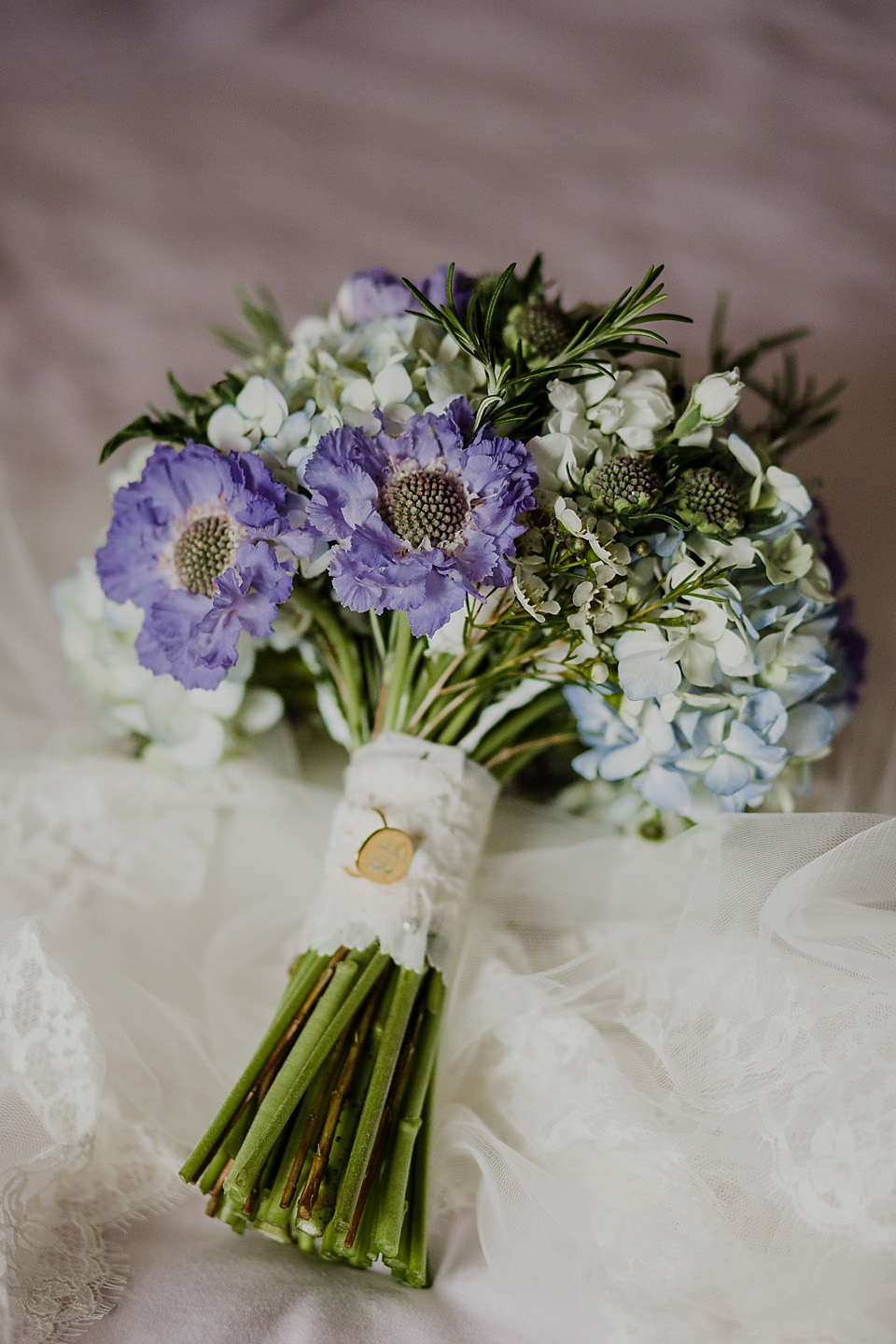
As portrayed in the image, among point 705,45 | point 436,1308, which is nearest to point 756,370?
point 705,45

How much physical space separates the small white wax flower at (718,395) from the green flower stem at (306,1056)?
491mm

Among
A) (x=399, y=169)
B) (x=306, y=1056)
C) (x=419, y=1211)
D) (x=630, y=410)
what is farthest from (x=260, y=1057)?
(x=399, y=169)

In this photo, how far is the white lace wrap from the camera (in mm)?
780

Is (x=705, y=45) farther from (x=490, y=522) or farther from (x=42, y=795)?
(x=42, y=795)

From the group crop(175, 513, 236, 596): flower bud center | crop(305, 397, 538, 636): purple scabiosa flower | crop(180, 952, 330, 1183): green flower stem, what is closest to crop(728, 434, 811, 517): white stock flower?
crop(305, 397, 538, 636): purple scabiosa flower

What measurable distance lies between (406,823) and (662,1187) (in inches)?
12.7

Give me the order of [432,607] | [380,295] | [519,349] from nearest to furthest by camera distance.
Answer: [432,607], [519,349], [380,295]

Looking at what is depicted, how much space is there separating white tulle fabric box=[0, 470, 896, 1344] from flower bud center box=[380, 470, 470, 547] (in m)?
0.34

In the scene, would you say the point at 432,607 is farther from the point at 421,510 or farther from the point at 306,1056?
the point at 306,1056

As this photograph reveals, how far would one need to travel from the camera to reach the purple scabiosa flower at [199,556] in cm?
74

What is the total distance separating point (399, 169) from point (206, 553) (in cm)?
89

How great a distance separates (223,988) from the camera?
34.3 inches

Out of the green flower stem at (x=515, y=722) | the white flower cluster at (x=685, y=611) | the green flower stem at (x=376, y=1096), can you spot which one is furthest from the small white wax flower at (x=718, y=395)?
the green flower stem at (x=376, y=1096)

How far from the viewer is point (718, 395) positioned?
74 cm
